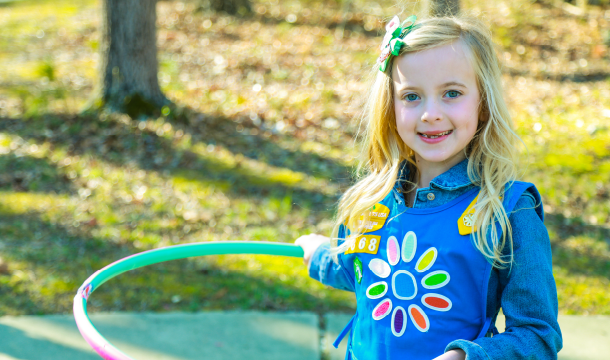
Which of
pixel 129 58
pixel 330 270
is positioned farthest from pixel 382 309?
pixel 129 58

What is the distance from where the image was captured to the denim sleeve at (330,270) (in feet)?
7.10

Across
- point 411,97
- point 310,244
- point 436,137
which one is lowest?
point 310,244

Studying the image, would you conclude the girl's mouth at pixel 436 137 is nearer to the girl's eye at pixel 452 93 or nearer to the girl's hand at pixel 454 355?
the girl's eye at pixel 452 93

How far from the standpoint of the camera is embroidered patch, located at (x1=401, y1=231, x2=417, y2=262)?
1840 mm

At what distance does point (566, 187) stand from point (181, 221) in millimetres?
3091

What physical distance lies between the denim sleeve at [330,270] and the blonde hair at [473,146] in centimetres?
7

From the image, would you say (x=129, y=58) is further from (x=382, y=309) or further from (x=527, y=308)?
(x=527, y=308)

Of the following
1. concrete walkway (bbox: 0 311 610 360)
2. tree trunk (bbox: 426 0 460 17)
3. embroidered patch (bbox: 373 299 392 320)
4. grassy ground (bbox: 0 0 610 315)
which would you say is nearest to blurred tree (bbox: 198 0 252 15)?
grassy ground (bbox: 0 0 610 315)

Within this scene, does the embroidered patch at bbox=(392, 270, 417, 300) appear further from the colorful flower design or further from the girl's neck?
the girl's neck

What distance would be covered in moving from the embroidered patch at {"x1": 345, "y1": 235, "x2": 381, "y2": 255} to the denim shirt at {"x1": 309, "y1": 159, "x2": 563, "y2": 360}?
1.25 feet

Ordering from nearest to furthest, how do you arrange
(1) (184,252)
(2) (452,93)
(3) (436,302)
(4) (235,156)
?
1. (3) (436,302)
2. (2) (452,93)
3. (1) (184,252)
4. (4) (235,156)

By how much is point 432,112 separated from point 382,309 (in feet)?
2.09

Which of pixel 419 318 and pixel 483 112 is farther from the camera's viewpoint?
pixel 483 112

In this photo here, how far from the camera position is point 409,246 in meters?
→ 1.86
